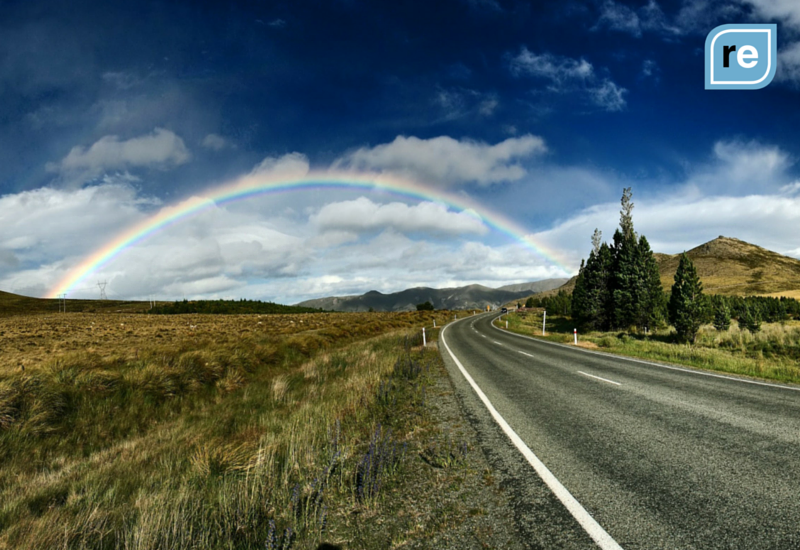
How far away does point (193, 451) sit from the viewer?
549 cm

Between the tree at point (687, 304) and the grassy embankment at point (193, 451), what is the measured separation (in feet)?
88.7

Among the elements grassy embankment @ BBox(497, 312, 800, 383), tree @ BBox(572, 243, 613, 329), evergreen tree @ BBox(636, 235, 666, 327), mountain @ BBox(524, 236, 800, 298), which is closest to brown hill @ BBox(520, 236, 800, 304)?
mountain @ BBox(524, 236, 800, 298)

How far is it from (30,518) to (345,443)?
343cm

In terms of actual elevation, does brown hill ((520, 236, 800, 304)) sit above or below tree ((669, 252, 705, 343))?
above

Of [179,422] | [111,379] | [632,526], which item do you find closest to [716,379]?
[632,526]

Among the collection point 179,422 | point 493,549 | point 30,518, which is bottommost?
point 179,422

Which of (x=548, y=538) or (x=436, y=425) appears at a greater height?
(x=548, y=538)

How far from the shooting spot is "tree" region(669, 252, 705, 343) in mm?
27078

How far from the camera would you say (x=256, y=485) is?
3932 mm

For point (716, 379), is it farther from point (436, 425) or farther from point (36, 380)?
point (36, 380)

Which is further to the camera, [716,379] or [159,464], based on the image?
[716,379]

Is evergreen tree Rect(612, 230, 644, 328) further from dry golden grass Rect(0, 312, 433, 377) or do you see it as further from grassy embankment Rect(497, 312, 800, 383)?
dry golden grass Rect(0, 312, 433, 377)

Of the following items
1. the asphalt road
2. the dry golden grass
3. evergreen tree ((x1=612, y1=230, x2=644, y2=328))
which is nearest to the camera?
the asphalt road

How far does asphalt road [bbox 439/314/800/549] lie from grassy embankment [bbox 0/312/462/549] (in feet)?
4.66
